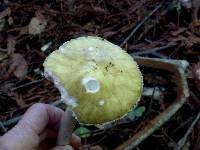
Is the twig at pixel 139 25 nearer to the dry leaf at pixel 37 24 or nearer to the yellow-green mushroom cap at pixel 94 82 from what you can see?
the dry leaf at pixel 37 24

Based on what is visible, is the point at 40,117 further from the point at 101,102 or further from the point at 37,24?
the point at 37,24

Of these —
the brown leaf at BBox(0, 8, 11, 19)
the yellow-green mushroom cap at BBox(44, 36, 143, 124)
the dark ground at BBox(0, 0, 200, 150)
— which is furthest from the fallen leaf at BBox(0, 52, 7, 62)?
the yellow-green mushroom cap at BBox(44, 36, 143, 124)

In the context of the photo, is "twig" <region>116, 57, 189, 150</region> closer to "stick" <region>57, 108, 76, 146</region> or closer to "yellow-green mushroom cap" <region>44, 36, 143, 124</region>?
"stick" <region>57, 108, 76, 146</region>

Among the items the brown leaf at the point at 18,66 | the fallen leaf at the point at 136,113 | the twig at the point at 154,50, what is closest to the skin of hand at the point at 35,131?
the fallen leaf at the point at 136,113

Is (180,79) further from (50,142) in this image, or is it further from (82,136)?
(50,142)

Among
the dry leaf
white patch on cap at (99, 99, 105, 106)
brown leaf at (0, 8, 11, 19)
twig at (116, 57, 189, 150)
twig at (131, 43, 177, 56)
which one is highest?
white patch on cap at (99, 99, 105, 106)

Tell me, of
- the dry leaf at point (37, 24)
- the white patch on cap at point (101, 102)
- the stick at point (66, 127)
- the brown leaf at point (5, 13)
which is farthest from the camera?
the brown leaf at point (5, 13)

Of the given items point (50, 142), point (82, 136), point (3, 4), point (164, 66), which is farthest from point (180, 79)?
point (3, 4)
